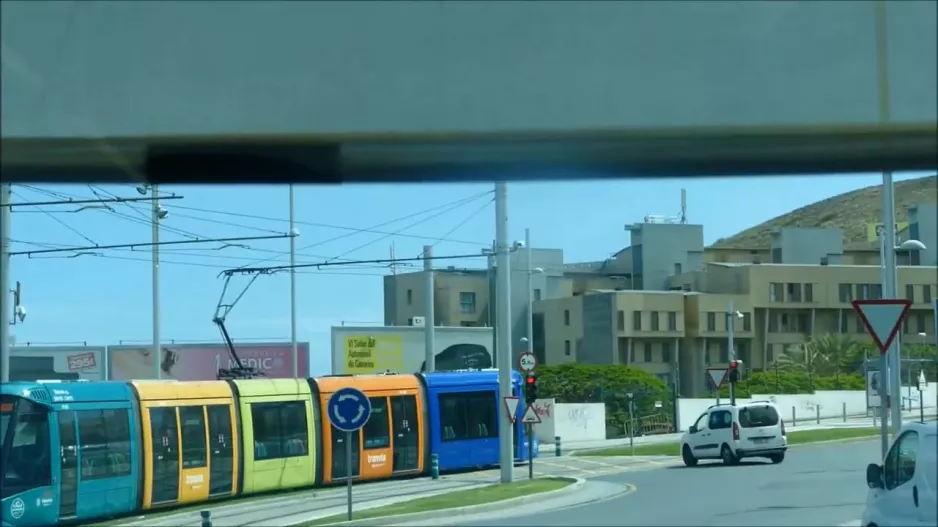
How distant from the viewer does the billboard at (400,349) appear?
53906 mm

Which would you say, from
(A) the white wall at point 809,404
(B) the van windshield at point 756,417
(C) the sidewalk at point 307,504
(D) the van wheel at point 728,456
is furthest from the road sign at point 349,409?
(A) the white wall at point 809,404

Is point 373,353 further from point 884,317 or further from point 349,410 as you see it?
point 884,317

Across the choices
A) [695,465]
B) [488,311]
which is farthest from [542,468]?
[488,311]

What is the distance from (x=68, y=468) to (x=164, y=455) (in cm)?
263

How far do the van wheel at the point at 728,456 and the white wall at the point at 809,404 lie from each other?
21818 mm

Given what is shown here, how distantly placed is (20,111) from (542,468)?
2738 cm

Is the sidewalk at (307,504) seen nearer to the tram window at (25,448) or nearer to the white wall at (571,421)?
the tram window at (25,448)

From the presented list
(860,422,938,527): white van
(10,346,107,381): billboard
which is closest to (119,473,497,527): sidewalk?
(860,422,938,527): white van

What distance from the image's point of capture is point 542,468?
110 feet

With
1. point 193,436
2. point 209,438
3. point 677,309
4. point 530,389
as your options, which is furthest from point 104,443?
point 677,309

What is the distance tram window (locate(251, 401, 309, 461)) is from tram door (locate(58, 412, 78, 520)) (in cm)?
532

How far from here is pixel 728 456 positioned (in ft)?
108

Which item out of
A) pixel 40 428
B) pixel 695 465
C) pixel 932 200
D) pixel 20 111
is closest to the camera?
pixel 20 111

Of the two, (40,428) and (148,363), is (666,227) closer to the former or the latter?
(148,363)
